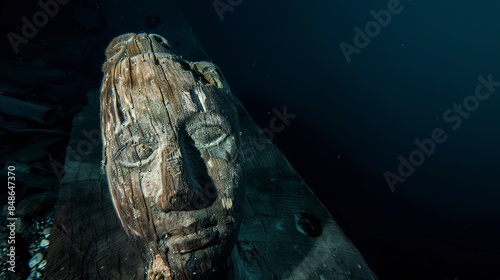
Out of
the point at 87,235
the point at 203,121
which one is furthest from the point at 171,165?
the point at 87,235

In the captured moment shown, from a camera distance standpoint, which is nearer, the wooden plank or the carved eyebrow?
the carved eyebrow

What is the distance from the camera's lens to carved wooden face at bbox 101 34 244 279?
5.25ft

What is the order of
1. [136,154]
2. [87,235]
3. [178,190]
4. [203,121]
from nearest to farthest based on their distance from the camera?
[178,190], [136,154], [203,121], [87,235]

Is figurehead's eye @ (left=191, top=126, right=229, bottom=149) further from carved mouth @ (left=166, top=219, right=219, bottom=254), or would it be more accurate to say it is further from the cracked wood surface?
carved mouth @ (left=166, top=219, right=219, bottom=254)

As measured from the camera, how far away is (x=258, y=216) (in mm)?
3109

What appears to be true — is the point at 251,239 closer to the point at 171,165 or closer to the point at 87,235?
the point at 171,165

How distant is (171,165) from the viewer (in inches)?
62.5

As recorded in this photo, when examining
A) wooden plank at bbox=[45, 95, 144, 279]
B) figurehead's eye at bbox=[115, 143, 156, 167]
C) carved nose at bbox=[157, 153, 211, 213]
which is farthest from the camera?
wooden plank at bbox=[45, 95, 144, 279]

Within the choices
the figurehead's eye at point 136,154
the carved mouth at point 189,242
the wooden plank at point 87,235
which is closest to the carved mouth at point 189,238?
the carved mouth at point 189,242

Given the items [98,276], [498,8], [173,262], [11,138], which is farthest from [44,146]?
[498,8]

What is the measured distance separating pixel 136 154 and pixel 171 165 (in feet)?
0.95

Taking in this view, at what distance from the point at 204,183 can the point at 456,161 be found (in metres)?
19.2

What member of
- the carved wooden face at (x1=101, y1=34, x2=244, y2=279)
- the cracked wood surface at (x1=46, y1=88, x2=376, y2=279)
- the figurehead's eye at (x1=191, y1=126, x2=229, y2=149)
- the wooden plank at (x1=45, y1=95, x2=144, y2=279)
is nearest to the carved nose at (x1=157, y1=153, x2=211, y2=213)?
the carved wooden face at (x1=101, y1=34, x2=244, y2=279)

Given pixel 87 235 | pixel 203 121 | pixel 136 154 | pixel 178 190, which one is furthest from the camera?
pixel 87 235
